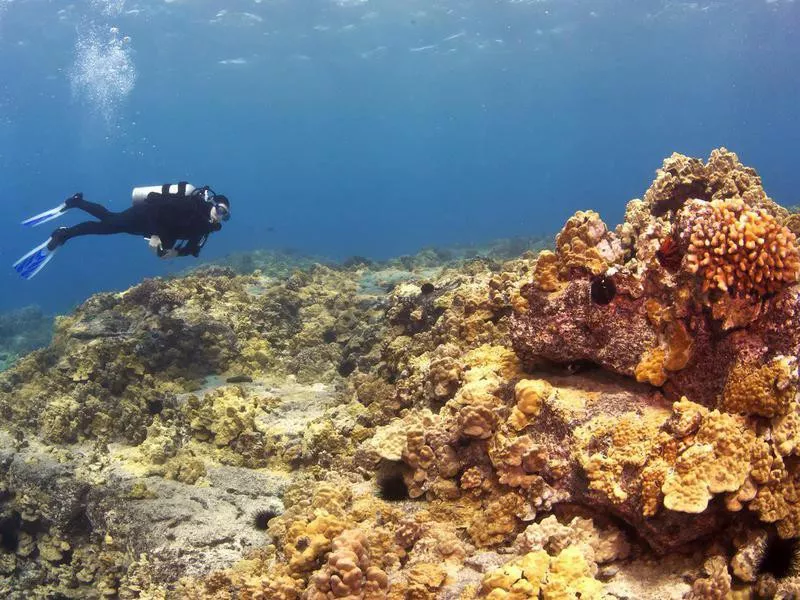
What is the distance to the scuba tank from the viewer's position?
29.8 feet

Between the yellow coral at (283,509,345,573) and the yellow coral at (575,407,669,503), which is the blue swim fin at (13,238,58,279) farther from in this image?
the yellow coral at (575,407,669,503)

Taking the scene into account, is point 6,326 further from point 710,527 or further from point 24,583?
point 710,527

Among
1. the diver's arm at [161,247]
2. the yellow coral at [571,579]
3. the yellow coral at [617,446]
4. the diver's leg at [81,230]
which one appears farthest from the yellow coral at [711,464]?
the diver's leg at [81,230]

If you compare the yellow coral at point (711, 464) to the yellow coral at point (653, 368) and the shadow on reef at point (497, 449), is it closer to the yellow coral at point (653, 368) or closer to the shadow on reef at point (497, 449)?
the shadow on reef at point (497, 449)

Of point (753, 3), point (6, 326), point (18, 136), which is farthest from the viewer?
point (18, 136)

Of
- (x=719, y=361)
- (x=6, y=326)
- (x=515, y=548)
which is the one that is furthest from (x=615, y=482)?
(x=6, y=326)

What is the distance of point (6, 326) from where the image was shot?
93.2ft

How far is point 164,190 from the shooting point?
30.1 feet

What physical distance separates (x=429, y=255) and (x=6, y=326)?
942 inches

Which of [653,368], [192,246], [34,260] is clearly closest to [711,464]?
[653,368]

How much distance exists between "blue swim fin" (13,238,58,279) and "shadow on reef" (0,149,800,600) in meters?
2.10

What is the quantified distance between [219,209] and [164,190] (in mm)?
1100

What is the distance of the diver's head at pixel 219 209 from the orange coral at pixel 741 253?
24.7 feet

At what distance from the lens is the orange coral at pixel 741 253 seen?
12.3 feet
